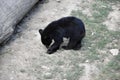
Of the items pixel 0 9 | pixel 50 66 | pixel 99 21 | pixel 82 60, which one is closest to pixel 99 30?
pixel 99 21

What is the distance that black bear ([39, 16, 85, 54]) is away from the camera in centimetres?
583

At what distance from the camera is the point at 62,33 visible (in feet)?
19.2

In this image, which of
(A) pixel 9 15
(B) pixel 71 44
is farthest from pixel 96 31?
(A) pixel 9 15

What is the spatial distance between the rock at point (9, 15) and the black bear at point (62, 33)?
Result: 2.23ft

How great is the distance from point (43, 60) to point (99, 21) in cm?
196

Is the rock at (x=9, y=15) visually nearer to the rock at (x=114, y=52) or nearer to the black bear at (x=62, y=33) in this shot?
the black bear at (x=62, y=33)

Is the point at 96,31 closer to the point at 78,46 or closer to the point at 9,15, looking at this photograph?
the point at 78,46

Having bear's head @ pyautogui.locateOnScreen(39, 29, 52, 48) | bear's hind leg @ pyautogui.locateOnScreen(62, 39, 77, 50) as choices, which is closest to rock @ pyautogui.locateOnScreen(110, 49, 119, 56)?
bear's hind leg @ pyautogui.locateOnScreen(62, 39, 77, 50)

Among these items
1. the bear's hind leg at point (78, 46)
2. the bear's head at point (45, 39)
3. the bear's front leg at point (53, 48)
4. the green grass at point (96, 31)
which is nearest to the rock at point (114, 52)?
the green grass at point (96, 31)

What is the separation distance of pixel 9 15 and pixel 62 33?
1.12 metres

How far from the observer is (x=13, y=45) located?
6246mm

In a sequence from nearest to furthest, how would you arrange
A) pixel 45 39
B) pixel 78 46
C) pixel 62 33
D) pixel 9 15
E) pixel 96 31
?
pixel 62 33 → pixel 45 39 → pixel 78 46 → pixel 9 15 → pixel 96 31

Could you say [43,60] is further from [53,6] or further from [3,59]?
[53,6]

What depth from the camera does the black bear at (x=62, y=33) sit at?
583cm
